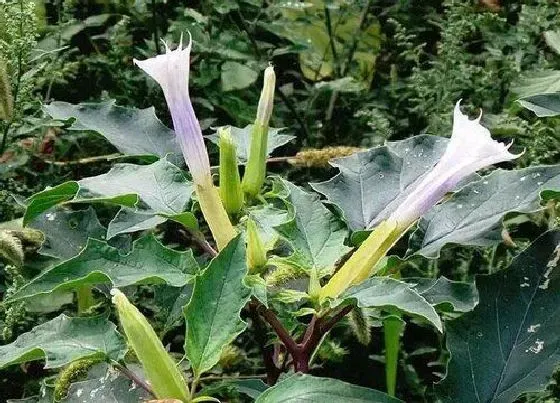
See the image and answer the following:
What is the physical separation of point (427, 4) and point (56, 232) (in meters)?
1.15

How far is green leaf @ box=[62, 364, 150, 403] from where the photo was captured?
0.73m

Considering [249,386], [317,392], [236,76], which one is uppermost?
[317,392]

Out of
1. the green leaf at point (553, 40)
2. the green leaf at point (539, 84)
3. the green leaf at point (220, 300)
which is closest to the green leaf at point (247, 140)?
the green leaf at point (220, 300)

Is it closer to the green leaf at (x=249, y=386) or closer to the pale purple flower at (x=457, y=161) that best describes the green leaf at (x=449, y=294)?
the pale purple flower at (x=457, y=161)

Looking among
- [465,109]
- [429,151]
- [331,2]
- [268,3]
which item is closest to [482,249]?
[465,109]

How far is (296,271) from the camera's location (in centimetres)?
76

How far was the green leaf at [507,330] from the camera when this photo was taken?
741 millimetres

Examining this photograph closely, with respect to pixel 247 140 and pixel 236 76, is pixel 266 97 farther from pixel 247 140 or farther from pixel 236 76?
pixel 236 76

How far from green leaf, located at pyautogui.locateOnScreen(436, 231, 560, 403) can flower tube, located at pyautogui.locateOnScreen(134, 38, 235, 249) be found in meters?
0.22

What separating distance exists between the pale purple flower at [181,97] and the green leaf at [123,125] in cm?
15

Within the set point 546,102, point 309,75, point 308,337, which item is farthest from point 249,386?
point 309,75

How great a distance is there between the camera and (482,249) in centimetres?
124

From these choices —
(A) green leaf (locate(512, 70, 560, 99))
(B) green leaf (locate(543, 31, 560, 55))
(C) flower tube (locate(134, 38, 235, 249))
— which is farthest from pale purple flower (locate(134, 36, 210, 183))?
(B) green leaf (locate(543, 31, 560, 55))

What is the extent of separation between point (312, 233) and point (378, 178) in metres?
0.12
